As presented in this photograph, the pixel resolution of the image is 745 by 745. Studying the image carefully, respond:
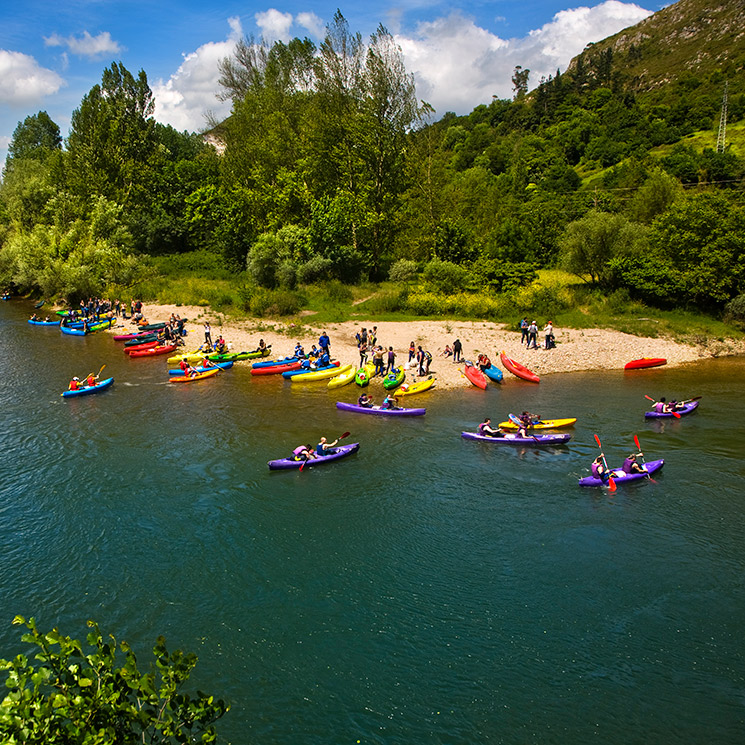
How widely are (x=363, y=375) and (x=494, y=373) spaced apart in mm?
7395

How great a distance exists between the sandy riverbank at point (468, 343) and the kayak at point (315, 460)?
32.7 ft

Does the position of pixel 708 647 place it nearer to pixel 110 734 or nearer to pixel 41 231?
pixel 110 734

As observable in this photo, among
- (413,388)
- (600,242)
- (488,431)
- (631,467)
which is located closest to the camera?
(631,467)

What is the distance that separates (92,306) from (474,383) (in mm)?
36410

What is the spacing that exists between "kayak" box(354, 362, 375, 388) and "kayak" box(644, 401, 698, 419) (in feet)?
47.9

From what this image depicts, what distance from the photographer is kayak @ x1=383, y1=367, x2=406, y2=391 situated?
33.2 m

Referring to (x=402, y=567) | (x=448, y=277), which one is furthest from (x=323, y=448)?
(x=448, y=277)

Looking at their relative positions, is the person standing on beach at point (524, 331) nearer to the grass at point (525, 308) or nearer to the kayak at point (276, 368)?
the grass at point (525, 308)

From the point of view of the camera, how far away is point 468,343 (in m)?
39.2

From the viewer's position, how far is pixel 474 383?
1312 inches

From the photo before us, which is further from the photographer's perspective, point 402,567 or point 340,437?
point 340,437

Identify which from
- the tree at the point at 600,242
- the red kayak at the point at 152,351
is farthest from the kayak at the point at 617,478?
the red kayak at the point at 152,351

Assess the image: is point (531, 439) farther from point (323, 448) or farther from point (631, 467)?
point (323, 448)

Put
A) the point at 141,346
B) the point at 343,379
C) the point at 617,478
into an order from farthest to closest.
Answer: the point at 141,346
the point at 343,379
the point at 617,478
